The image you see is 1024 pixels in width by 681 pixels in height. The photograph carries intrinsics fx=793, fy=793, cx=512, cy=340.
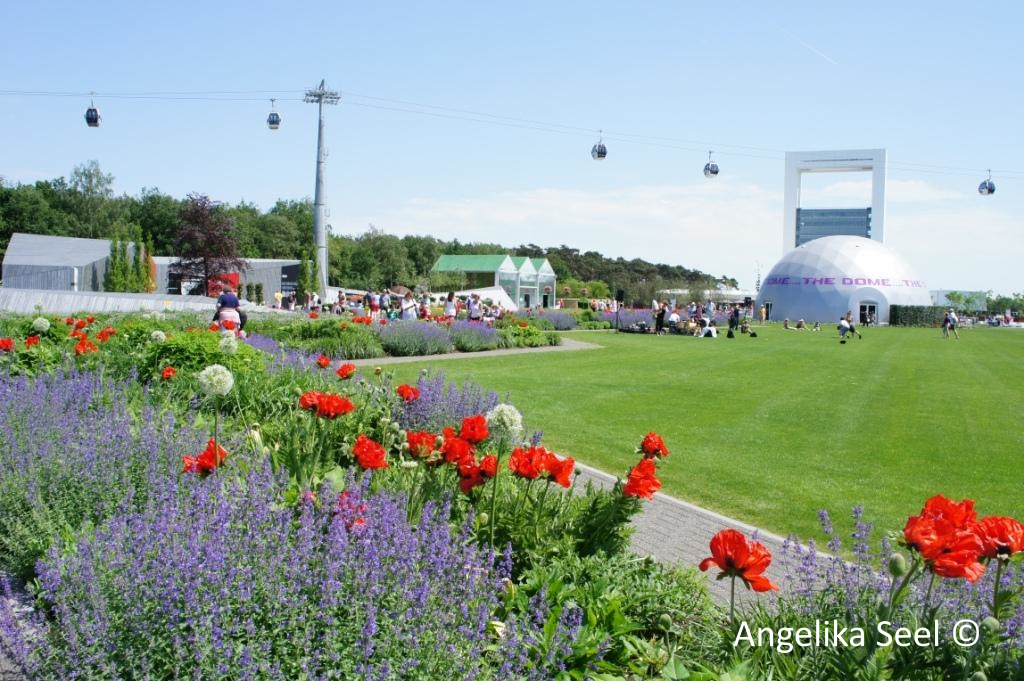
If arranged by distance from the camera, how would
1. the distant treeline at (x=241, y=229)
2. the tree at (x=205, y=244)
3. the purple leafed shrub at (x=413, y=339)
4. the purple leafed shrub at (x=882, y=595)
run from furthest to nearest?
the distant treeline at (x=241, y=229)
the tree at (x=205, y=244)
the purple leafed shrub at (x=413, y=339)
the purple leafed shrub at (x=882, y=595)

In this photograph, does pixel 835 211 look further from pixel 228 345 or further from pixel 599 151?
pixel 228 345

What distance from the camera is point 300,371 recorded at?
8.62 m

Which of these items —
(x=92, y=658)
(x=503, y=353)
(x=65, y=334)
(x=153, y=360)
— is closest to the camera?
(x=92, y=658)

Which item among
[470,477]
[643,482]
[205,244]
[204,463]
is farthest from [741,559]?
[205,244]

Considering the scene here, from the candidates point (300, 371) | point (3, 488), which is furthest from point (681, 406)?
point (3, 488)

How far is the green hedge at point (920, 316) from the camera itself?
6359 centimetres

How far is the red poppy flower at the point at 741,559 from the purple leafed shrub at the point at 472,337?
18839 millimetres

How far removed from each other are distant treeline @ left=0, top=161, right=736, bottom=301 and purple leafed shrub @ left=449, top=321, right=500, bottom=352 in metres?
34.4

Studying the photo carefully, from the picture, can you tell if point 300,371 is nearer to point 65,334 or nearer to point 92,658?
point 65,334

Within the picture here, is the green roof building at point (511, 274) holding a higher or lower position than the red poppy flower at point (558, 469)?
higher

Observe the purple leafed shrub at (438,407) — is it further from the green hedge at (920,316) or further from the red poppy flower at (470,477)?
the green hedge at (920,316)

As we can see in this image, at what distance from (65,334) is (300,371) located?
4.31m

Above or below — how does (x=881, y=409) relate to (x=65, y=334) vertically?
below

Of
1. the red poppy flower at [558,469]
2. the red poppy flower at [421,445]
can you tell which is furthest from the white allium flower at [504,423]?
the red poppy flower at [421,445]
